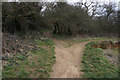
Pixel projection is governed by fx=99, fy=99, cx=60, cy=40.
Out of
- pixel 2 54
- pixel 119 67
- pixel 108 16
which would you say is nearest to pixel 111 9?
pixel 108 16

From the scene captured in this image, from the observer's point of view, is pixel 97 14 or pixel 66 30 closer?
pixel 66 30

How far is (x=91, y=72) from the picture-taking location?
14.9 feet

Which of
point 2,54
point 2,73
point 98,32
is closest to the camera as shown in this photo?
point 2,73

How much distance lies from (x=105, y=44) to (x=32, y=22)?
30.6 feet

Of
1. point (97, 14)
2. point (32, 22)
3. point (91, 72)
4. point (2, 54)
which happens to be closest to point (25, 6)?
point (32, 22)

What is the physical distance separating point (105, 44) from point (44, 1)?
324 inches

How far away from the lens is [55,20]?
1271cm

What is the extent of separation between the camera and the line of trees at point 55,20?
31.6 ft

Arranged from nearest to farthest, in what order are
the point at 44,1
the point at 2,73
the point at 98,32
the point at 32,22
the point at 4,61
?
the point at 2,73 → the point at 4,61 → the point at 44,1 → the point at 32,22 → the point at 98,32

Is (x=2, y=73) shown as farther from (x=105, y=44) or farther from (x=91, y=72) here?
(x=105, y=44)

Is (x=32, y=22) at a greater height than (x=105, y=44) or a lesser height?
greater

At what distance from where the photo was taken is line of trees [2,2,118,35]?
964 cm

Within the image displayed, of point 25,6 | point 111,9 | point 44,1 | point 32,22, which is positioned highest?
point 111,9

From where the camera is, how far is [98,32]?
17.6 meters
